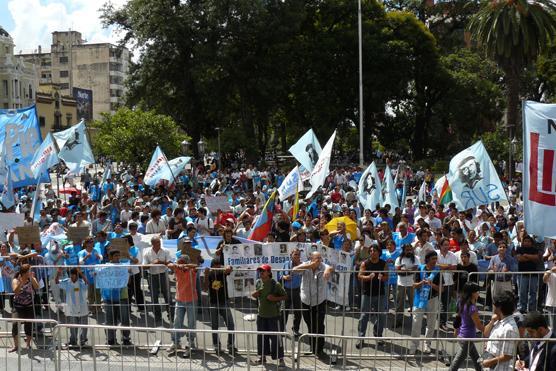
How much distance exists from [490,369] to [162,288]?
5786mm

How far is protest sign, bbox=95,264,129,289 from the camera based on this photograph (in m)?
10.4

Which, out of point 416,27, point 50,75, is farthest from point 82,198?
point 50,75

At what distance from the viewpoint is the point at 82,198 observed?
22516 mm

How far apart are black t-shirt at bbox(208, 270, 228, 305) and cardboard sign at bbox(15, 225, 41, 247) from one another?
375 cm

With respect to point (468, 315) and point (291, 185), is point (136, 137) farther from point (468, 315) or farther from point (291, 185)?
point (468, 315)

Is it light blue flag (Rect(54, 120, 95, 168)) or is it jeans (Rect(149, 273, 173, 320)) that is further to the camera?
light blue flag (Rect(54, 120, 95, 168))

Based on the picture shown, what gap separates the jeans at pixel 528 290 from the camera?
36.6 ft

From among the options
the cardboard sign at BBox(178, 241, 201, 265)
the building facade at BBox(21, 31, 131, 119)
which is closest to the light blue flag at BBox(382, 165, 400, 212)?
the cardboard sign at BBox(178, 241, 201, 265)

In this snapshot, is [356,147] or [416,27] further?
[356,147]

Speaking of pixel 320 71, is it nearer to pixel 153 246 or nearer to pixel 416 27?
pixel 416 27

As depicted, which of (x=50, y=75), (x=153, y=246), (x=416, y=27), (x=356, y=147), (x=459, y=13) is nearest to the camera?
(x=153, y=246)

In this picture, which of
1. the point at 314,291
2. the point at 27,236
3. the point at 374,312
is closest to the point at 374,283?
the point at 374,312

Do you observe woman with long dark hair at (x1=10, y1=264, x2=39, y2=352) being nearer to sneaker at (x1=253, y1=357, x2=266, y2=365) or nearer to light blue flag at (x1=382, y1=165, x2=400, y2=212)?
sneaker at (x1=253, y1=357, x2=266, y2=365)

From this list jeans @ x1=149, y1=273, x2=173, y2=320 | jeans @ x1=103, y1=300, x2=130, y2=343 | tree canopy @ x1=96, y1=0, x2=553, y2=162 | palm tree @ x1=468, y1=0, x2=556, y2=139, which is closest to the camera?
jeans @ x1=103, y1=300, x2=130, y2=343
